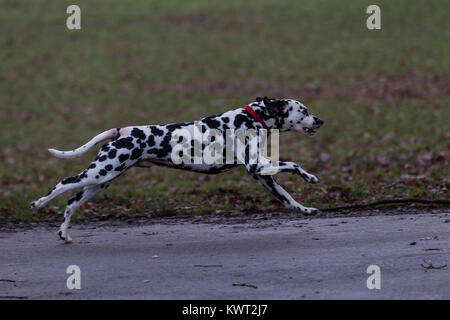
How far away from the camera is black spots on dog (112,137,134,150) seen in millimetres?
8805

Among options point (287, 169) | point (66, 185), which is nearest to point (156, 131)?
point (66, 185)

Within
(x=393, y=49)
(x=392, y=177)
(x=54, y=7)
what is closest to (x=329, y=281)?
(x=392, y=177)

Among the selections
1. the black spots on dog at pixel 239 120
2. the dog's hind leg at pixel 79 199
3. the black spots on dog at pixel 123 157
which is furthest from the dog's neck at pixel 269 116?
the dog's hind leg at pixel 79 199

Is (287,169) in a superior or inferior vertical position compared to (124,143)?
inferior

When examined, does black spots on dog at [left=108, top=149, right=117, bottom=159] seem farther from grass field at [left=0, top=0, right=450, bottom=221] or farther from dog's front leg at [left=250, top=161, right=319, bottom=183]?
grass field at [left=0, top=0, right=450, bottom=221]

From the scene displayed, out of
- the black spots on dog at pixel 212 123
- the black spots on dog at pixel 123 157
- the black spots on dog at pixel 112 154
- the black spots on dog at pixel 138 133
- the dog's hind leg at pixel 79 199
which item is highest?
the black spots on dog at pixel 212 123

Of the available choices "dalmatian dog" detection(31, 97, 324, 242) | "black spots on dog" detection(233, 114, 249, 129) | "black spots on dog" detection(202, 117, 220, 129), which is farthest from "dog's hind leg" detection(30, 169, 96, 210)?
"black spots on dog" detection(233, 114, 249, 129)

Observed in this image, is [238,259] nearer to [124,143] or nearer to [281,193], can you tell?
[281,193]

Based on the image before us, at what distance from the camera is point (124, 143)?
8.81m

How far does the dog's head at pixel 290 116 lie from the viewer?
931cm

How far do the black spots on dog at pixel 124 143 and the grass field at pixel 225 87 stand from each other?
8.09 feet

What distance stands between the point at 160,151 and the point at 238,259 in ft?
5.94

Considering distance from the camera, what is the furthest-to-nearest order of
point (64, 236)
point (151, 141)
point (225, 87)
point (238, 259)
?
point (225, 87), point (64, 236), point (151, 141), point (238, 259)

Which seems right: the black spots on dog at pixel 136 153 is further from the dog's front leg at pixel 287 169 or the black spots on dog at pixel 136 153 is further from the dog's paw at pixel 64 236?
the dog's front leg at pixel 287 169
